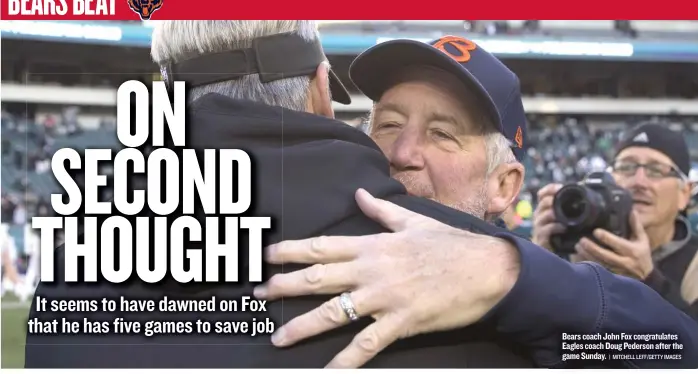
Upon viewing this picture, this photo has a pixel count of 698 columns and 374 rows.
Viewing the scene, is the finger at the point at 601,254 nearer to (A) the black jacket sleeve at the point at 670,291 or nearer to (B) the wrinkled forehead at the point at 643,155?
(A) the black jacket sleeve at the point at 670,291

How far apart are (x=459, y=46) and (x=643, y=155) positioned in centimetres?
91

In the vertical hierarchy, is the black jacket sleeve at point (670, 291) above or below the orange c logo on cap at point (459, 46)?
below

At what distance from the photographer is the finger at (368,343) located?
1712 millimetres

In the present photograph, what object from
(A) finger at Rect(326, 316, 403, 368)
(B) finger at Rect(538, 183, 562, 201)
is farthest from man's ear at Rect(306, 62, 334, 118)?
(B) finger at Rect(538, 183, 562, 201)

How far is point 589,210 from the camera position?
2629 millimetres

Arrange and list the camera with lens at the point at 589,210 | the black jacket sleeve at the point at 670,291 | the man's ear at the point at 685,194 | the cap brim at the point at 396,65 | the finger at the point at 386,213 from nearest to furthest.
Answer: the finger at the point at 386,213
the cap brim at the point at 396,65
the black jacket sleeve at the point at 670,291
the camera with lens at the point at 589,210
the man's ear at the point at 685,194

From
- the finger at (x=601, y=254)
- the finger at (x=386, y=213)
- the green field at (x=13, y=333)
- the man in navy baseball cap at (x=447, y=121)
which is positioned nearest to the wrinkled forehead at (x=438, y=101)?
the man in navy baseball cap at (x=447, y=121)

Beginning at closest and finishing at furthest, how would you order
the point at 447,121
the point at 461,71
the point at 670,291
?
1. the point at 461,71
2. the point at 447,121
3. the point at 670,291

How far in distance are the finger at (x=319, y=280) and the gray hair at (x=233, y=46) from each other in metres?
0.36

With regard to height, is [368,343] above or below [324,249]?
below

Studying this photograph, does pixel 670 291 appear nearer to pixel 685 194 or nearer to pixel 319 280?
pixel 685 194
